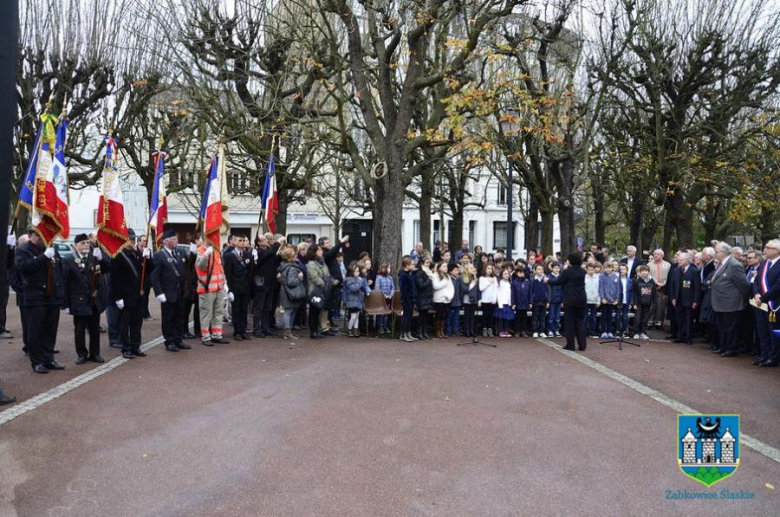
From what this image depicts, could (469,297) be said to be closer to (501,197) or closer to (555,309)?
(555,309)

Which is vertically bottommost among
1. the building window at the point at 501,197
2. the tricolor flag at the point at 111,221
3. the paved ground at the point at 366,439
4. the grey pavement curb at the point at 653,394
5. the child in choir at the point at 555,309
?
the grey pavement curb at the point at 653,394

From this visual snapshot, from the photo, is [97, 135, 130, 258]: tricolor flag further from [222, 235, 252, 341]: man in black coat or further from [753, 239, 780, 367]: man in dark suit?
[753, 239, 780, 367]: man in dark suit

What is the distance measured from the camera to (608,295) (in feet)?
43.1

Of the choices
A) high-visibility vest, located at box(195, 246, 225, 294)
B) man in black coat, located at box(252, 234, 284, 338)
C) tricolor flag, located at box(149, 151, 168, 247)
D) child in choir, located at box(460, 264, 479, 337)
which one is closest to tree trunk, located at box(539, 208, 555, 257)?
child in choir, located at box(460, 264, 479, 337)

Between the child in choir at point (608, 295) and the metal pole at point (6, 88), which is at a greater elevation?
the metal pole at point (6, 88)

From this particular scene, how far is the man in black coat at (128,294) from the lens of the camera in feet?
32.5

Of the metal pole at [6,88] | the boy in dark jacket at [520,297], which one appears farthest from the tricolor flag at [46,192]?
the boy in dark jacket at [520,297]

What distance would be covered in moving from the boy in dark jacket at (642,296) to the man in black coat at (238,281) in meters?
8.48

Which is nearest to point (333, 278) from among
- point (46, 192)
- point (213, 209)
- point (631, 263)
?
point (213, 209)

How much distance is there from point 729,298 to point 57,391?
11.3 metres

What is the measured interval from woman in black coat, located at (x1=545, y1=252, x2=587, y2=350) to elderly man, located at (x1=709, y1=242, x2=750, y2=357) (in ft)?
8.26

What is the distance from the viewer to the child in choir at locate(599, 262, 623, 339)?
1316 centimetres

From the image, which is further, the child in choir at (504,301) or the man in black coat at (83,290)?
the child in choir at (504,301)

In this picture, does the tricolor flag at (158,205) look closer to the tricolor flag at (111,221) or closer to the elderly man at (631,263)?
the tricolor flag at (111,221)
